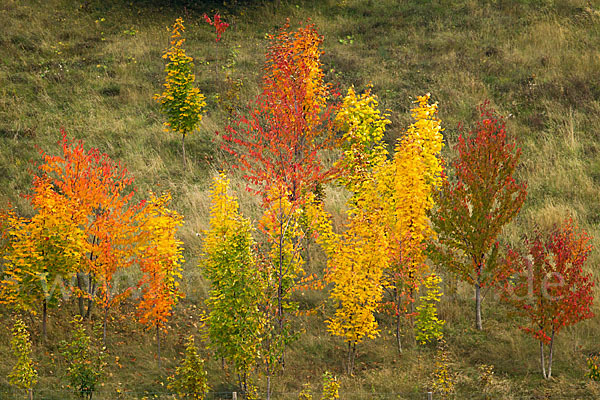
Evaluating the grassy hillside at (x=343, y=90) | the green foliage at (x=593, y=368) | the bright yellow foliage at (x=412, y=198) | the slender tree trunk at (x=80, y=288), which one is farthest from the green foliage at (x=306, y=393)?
the slender tree trunk at (x=80, y=288)

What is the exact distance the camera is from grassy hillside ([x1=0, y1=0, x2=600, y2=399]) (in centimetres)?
1359

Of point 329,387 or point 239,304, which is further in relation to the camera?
point 239,304

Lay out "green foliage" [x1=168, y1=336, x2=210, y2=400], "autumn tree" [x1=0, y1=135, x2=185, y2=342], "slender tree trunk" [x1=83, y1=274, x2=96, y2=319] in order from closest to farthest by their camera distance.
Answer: "green foliage" [x1=168, y1=336, x2=210, y2=400]
"autumn tree" [x1=0, y1=135, x2=185, y2=342]
"slender tree trunk" [x1=83, y1=274, x2=96, y2=319]

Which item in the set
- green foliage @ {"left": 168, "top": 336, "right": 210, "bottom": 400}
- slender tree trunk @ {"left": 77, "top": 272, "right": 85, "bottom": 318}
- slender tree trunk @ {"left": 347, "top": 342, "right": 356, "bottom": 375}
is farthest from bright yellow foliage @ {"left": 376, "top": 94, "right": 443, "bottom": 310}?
slender tree trunk @ {"left": 77, "top": 272, "right": 85, "bottom": 318}

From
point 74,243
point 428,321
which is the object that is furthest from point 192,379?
point 428,321

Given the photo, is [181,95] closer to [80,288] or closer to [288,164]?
[288,164]

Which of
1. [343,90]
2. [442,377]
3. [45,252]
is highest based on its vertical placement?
[343,90]

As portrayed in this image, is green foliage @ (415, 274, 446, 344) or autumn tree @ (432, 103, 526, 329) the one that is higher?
autumn tree @ (432, 103, 526, 329)

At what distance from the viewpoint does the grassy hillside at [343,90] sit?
13.6 m

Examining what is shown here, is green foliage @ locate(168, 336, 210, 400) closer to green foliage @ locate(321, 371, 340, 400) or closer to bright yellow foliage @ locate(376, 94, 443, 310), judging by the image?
green foliage @ locate(321, 371, 340, 400)

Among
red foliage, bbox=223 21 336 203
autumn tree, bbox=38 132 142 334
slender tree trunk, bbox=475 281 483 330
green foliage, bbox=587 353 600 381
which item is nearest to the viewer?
green foliage, bbox=587 353 600 381

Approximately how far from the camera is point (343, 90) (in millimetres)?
26953

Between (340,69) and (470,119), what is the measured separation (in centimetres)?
683

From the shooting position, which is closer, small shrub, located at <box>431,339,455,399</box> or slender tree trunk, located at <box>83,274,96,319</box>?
small shrub, located at <box>431,339,455,399</box>
